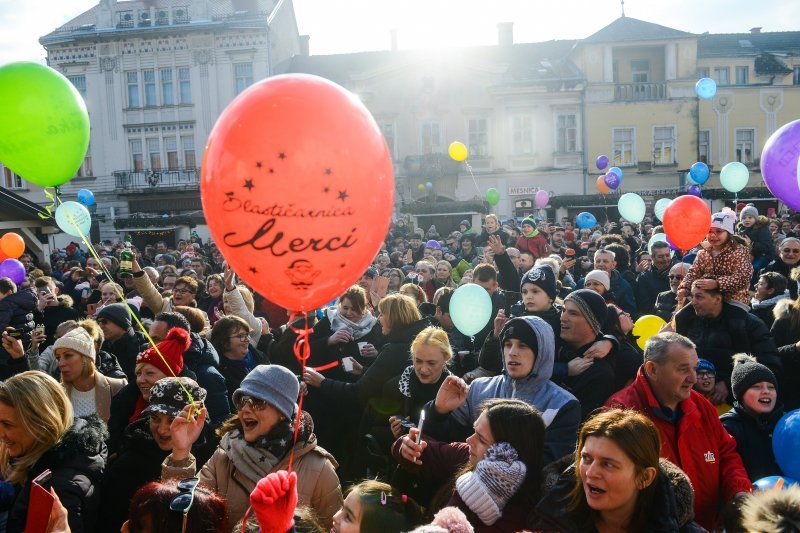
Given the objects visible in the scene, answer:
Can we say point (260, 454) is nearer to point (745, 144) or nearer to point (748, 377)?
point (748, 377)

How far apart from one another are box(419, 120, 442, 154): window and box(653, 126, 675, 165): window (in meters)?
10.0

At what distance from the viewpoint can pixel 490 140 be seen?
32.2 meters

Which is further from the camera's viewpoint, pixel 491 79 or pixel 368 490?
pixel 491 79

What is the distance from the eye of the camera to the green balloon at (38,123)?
172 inches

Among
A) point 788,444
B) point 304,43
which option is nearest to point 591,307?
point 788,444

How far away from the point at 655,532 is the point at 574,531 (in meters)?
0.29

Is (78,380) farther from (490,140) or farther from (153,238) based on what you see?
(490,140)

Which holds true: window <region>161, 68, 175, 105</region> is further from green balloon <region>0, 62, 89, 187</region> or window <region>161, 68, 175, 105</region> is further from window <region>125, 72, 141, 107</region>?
green balloon <region>0, 62, 89, 187</region>

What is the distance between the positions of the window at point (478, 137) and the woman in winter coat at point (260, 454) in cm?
2979

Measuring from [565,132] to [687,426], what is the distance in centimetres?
3009

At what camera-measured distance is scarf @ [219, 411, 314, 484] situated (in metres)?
3.18

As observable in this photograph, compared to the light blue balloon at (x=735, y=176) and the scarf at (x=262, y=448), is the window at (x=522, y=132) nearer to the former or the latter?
the light blue balloon at (x=735, y=176)

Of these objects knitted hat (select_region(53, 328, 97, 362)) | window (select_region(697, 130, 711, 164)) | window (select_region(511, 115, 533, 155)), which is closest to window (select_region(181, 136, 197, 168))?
window (select_region(511, 115, 533, 155))

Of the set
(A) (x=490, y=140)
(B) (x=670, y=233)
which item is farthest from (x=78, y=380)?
(A) (x=490, y=140)
